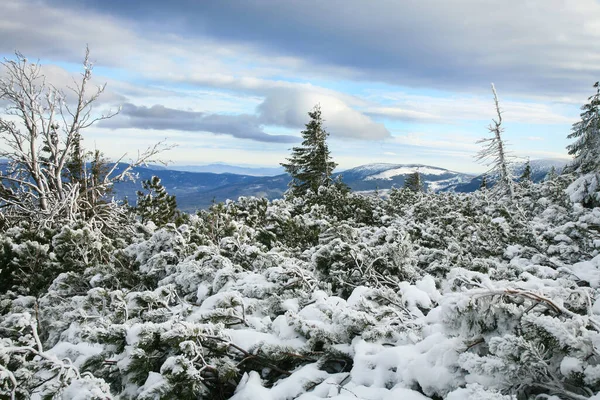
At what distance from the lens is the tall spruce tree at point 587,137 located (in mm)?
21362

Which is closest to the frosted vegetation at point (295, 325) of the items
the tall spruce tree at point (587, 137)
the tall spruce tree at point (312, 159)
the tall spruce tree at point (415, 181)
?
the tall spruce tree at point (587, 137)

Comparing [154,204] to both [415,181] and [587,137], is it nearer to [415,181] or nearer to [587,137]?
[587,137]

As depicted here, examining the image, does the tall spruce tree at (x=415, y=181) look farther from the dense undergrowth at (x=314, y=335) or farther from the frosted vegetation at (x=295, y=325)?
the dense undergrowth at (x=314, y=335)

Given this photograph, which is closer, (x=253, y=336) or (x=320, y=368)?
(x=320, y=368)

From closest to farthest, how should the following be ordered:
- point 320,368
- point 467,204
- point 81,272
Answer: point 320,368 → point 81,272 → point 467,204

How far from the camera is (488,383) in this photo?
180 cm

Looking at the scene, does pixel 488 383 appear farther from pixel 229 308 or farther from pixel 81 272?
pixel 81 272

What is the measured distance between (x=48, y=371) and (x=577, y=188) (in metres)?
17.5

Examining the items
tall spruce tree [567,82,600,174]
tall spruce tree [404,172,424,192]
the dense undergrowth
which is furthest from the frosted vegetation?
tall spruce tree [404,172,424,192]

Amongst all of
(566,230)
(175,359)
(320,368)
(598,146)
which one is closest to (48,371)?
(175,359)

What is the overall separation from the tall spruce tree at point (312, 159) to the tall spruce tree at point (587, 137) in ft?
64.8

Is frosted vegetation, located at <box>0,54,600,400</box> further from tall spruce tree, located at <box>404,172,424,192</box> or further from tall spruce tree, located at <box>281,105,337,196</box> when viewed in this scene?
tall spruce tree, located at <box>404,172,424,192</box>

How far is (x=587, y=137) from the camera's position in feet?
78.3

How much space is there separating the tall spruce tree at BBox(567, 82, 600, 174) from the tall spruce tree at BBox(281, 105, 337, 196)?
19.7 metres
